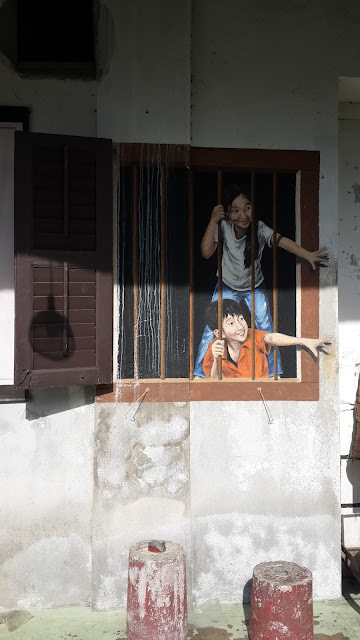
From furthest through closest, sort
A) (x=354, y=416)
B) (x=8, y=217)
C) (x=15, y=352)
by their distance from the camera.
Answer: (x=354, y=416), (x=8, y=217), (x=15, y=352)

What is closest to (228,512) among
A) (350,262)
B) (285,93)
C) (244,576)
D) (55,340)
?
(244,576)

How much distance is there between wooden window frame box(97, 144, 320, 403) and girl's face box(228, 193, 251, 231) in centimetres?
21

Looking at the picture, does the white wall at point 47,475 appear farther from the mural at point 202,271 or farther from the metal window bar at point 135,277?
the mural at point 202,271

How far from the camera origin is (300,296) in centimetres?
442

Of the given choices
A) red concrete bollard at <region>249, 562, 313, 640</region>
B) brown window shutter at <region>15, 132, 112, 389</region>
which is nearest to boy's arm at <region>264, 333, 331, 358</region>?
brown window shutter at <region>15, 132, 112, 389</region>

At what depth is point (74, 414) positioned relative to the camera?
4.23m

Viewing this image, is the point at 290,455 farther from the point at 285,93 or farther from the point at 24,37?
the point at 24,37

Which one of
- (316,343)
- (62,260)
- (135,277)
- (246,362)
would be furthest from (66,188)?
(316,343)

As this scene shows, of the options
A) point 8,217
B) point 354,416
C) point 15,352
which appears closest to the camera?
point 15,352

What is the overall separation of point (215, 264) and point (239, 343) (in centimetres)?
58

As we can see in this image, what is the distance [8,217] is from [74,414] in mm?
1395

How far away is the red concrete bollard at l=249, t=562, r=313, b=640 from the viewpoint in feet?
12.0

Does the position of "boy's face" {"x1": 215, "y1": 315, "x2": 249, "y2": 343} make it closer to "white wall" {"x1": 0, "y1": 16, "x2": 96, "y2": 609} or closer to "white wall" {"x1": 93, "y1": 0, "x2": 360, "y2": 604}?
"white wall" {"x1": 93, "y1": 0, "x2": 360, "y2": 604}

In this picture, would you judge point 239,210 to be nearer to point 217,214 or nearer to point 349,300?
point 217,214
